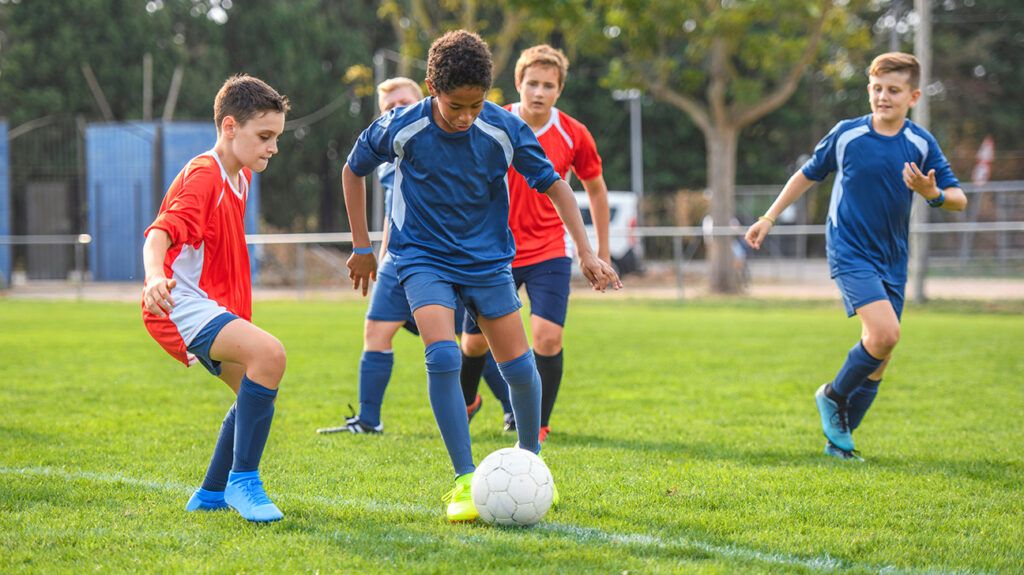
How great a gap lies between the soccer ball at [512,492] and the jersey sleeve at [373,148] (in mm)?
1234

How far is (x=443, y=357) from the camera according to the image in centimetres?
419

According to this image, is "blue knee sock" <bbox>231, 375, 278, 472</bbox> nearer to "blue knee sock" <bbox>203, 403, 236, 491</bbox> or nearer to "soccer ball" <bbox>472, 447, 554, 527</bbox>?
"blue knee sock" <bbox>203, 403, 236, 491</bbox>

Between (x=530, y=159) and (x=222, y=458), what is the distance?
1.64m

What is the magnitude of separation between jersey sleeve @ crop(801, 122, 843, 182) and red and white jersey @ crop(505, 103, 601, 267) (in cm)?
112

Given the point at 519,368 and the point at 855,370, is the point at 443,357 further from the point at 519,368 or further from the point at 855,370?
the point at 855,370

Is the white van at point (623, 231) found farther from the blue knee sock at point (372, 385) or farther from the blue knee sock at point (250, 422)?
the blue knee sock at point (250, 422)

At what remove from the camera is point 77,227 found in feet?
90.6

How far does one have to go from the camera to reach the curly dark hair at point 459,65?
13.0 ft

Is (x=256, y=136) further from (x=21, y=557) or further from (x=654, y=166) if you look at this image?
(x=654, y=166)

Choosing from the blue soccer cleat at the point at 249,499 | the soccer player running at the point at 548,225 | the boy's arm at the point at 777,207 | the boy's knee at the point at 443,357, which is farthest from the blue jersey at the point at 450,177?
the boy's arm at the point at 777,207

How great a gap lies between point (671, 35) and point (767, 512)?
56.7 ft

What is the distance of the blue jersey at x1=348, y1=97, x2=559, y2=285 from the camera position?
424 centimetres

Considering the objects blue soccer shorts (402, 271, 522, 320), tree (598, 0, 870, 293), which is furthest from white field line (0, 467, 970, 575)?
tree (598, 0, 870, 293)

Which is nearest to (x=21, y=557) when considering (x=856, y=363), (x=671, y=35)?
(x=856, y=363)
